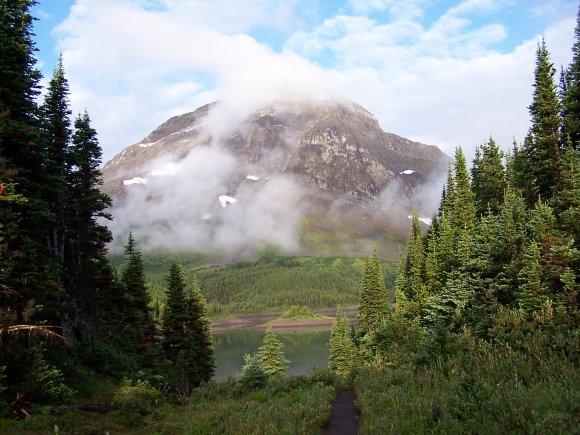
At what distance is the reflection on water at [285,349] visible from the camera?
335 feet

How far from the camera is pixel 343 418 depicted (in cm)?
1445

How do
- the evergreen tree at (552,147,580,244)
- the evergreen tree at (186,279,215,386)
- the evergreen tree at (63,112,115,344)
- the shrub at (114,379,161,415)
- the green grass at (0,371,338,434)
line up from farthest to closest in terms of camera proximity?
the evergreen tree at (186,279,215,386), the evergreen tree at (63,112,115,344), the evergreen tree at (552,147,580,244), the shrub at (114,379,161,415), the green grass at (0,371,338,434)

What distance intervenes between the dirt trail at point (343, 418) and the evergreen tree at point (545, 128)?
106ft

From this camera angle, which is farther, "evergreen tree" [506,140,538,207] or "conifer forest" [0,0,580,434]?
"evergreen tree" [506,140,538,207]

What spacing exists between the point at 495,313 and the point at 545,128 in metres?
26.6

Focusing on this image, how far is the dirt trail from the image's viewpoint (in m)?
12.7

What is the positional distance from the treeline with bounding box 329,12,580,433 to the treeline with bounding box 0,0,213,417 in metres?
13.0

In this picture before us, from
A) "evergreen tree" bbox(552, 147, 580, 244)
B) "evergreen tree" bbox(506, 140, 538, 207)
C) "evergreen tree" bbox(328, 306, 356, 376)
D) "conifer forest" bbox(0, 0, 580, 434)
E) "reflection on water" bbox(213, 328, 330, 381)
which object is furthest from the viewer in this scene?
"reflection on water" bbox(213, 328, 330, 381)

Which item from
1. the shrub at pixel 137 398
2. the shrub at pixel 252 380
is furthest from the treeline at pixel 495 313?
the shrub at pixel 137 398

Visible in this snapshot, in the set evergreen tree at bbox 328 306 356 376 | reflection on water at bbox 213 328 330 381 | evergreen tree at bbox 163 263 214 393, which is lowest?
reflection on water at bbox 213 328 330 381

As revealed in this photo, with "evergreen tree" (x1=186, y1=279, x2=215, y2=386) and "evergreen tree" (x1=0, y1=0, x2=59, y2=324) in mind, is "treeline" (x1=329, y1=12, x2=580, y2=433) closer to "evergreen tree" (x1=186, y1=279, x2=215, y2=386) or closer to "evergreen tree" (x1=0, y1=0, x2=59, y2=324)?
"evergreen tree" (x1=0, y1=0, x2=59, y2=324)

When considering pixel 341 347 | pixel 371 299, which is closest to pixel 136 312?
pixel 341 347

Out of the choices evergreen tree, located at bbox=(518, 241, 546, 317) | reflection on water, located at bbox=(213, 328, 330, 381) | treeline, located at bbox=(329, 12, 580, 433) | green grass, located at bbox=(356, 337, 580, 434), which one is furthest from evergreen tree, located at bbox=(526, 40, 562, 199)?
reflection on water, located at bbox=(213, 328, 330, 381)

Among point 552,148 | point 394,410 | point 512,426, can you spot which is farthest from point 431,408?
point 552,148
